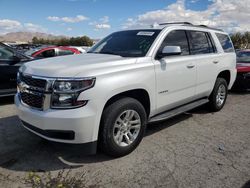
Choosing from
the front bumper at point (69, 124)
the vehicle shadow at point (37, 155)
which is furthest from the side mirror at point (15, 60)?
the front bumper at point (69, 124)

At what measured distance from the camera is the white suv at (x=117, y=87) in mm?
3111

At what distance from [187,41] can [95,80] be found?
243 cm

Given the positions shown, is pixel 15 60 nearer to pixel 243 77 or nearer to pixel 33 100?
pixel 33 100

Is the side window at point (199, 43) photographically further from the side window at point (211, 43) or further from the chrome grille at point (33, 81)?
the chrome grille at point (33, 81)

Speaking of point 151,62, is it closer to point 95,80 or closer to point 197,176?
point 95,80

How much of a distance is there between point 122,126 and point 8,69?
401 centimetres

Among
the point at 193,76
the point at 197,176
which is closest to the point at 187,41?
the point at 193,76

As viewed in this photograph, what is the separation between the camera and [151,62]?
3918 mm

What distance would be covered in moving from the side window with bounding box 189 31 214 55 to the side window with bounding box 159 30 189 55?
0.18 m

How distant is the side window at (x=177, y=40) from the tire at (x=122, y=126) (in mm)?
1170

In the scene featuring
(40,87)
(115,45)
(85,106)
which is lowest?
(85,106)

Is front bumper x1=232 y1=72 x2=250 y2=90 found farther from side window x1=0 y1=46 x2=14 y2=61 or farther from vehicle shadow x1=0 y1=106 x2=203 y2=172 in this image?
side window x1=0 y1=46 x2=14 y2=61

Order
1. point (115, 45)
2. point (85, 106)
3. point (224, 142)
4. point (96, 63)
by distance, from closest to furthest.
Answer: point (85, 106)
point (96, 63)
point (224, 142)
point (115, 45)

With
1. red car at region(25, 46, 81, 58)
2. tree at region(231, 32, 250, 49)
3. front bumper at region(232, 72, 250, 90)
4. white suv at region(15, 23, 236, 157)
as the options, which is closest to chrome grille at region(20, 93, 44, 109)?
white suv at region(15, 23, 236, 157)
